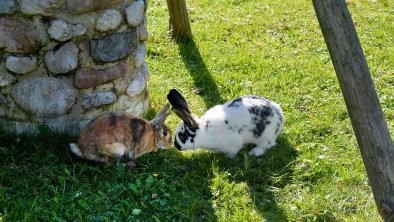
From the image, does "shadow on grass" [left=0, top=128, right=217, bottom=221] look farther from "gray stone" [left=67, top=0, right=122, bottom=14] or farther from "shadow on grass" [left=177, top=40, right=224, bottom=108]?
"shadow on grass" [left=177, top=40, right=224, bottom=108]

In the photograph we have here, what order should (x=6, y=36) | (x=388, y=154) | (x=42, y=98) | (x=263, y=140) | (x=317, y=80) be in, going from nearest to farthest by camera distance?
(x=388, y=154) < (x=6, y=36) < (x=42, y=98) < (x=263, y=140) < (x=317, y=80)

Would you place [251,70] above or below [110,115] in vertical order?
below

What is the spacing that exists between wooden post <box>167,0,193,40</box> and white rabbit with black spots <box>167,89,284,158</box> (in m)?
2.19

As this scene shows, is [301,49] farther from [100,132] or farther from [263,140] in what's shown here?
[100,132]

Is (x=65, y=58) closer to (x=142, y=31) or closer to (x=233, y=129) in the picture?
(x=142, y=31)

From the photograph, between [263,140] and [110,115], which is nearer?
[110,115]

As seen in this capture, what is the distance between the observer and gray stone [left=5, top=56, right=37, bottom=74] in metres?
4.01

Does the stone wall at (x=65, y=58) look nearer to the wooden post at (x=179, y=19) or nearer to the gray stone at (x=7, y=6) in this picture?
the gray stone at (x=7, y=6)

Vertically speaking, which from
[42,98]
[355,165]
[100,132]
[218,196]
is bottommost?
[355,165]

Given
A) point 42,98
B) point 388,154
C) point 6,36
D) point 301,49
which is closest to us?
point 388,154

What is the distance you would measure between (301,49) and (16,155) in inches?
149

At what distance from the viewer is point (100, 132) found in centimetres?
402

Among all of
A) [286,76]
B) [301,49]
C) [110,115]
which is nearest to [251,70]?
[286,76]

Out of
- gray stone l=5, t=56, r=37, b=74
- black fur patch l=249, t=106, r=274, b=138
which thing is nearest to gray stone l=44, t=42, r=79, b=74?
gray stone l=5, t=56, r=37, b=74
